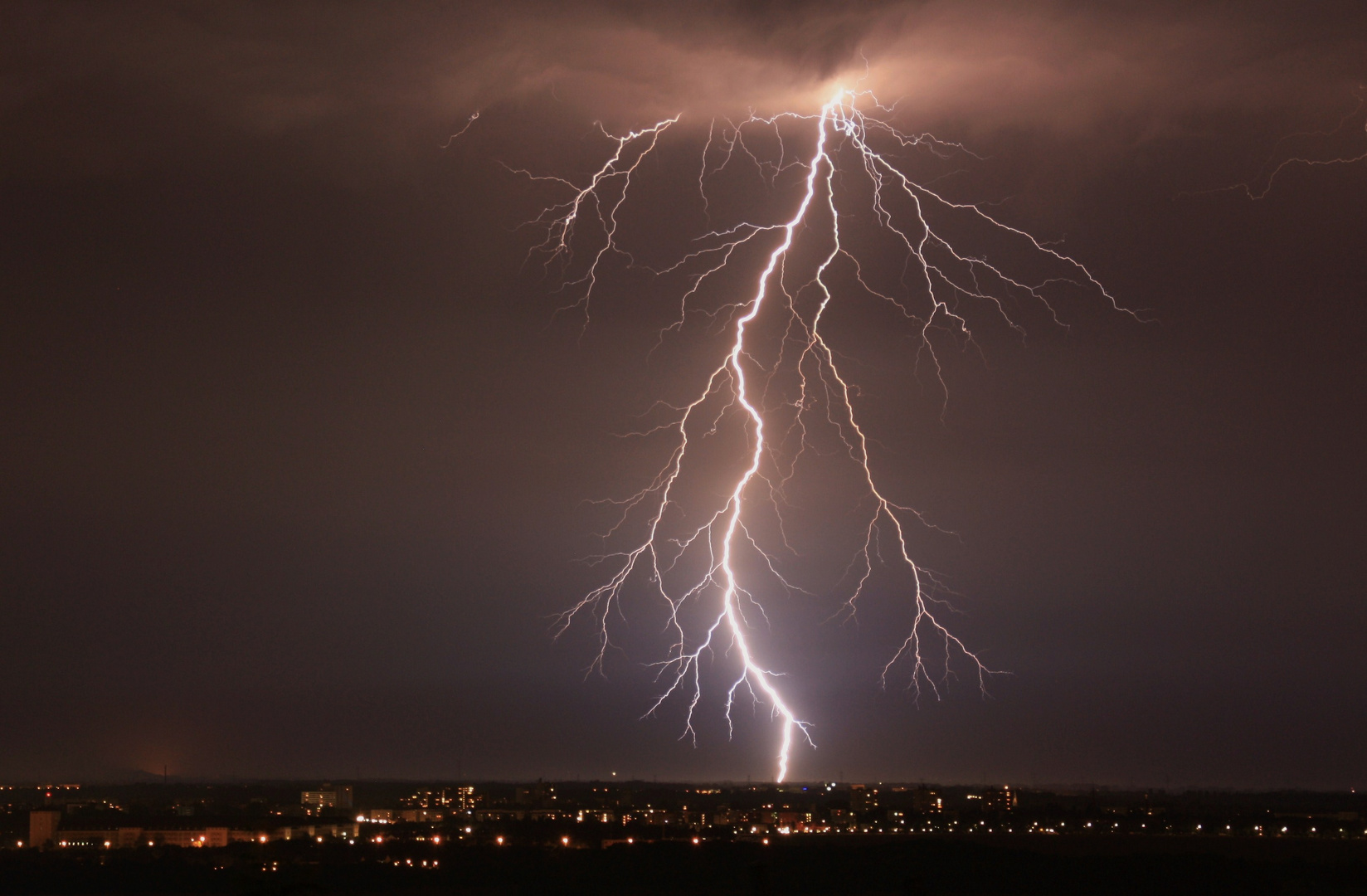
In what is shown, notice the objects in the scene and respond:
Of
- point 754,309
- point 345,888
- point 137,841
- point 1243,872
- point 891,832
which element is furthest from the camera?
point 891,832

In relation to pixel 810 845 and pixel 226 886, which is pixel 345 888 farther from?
pixel 810 845

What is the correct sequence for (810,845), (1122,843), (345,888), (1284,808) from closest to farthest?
(345,888), (810,845), (1122,843), (1284,808)

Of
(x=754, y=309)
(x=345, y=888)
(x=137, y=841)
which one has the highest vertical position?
(x=754, y=309)

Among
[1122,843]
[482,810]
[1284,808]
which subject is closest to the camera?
[1122,843]

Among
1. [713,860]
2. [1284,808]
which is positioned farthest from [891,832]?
[1284,808]

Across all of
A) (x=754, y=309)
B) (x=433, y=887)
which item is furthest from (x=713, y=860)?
(x=754, y=309)

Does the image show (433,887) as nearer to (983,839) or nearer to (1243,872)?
(1243,872)

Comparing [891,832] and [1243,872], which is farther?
[891,832]

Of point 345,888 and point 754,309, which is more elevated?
point 754,309

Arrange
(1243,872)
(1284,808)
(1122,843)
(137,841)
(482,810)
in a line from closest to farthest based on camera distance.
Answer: (1243,872), (1122,843), (137,841), (482,810), (1284,808)
